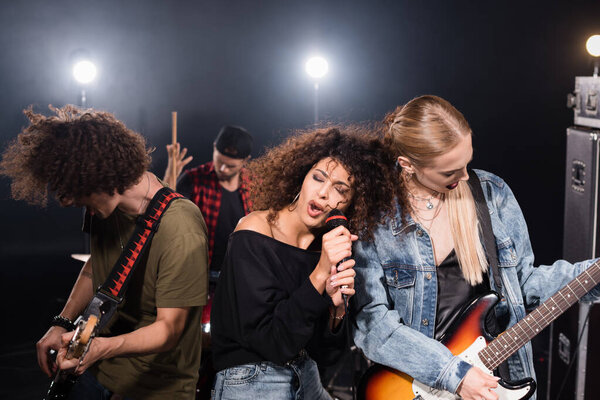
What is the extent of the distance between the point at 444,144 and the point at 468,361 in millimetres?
749

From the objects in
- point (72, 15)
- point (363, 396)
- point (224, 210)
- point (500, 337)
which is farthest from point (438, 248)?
point (72, 15)

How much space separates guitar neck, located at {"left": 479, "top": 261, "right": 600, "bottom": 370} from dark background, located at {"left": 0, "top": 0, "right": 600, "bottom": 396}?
3755mm

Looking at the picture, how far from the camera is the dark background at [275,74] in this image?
5473mm

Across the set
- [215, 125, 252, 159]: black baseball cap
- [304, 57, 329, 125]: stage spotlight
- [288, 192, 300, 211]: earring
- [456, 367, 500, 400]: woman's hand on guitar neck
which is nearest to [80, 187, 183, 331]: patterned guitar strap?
[288, 192, 300, 211]: earring

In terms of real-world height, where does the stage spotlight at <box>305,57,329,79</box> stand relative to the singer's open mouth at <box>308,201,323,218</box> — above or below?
above

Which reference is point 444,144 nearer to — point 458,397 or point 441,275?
point 441,275

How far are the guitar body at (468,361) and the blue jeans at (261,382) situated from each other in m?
0.34

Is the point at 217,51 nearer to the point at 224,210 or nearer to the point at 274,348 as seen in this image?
the point at 224,210

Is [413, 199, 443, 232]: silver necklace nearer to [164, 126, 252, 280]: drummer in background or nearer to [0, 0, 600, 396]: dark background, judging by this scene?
[164, 126, 252, 280]: drummer in background

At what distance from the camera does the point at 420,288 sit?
2.06m

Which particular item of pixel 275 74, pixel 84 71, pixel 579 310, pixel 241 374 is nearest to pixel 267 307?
pixel 241 374

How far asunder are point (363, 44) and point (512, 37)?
1346 millimetres

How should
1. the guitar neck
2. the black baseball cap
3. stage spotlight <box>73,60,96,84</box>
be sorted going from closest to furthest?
the guitar neck < the black baseball cap < stage spotlight <box>73,60,96,84</box>

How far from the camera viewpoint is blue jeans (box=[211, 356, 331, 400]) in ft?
6.27
